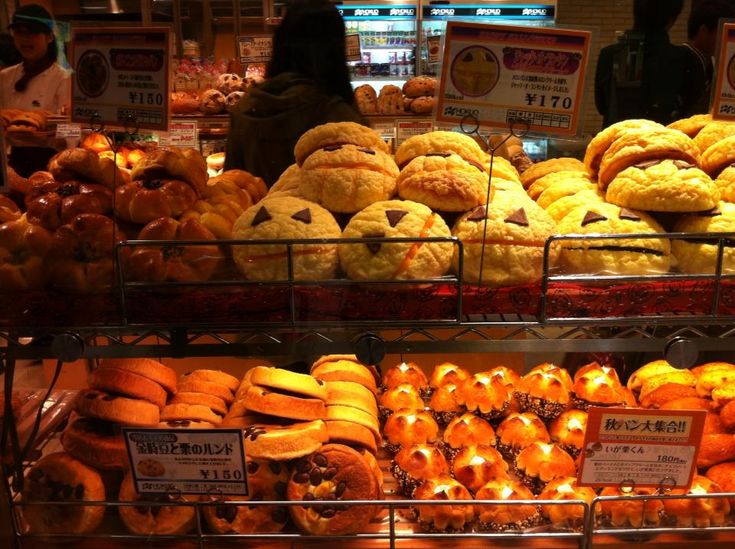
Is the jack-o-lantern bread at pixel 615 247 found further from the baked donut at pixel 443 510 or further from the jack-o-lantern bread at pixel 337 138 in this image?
the baked donut at pixel 443 510

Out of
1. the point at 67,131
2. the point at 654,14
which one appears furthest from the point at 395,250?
the point at 67,131

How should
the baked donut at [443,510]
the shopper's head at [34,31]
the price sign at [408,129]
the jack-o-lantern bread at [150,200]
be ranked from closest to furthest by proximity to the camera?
the jack-o-lantern bread at [150,200] < the shopper's head at [34,31] < the baked donut at [443,510] < the price sign at [408,129]

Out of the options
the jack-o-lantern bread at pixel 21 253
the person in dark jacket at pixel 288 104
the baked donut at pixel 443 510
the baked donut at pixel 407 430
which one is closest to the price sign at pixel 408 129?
the person in dark jacket at pixel 288 104

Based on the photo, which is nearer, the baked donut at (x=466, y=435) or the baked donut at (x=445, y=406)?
the baked donut at (x=466, y=435)

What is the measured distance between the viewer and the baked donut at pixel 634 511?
149 cm

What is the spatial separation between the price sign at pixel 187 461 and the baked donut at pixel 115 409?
0.13m

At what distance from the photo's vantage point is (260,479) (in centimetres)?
150

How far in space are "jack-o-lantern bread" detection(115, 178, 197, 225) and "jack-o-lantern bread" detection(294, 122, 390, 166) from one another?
0.96ft

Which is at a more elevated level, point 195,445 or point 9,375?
point 9,375

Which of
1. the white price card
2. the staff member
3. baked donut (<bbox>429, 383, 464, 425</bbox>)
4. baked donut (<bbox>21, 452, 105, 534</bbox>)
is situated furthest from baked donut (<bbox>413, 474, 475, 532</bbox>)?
the white price card

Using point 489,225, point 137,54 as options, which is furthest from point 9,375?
point 489,225

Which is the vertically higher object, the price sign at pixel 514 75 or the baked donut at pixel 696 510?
the price sign at pixel 514 75

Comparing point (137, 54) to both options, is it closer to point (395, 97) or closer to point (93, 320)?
point (93, 320)

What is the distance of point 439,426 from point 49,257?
1.25m
